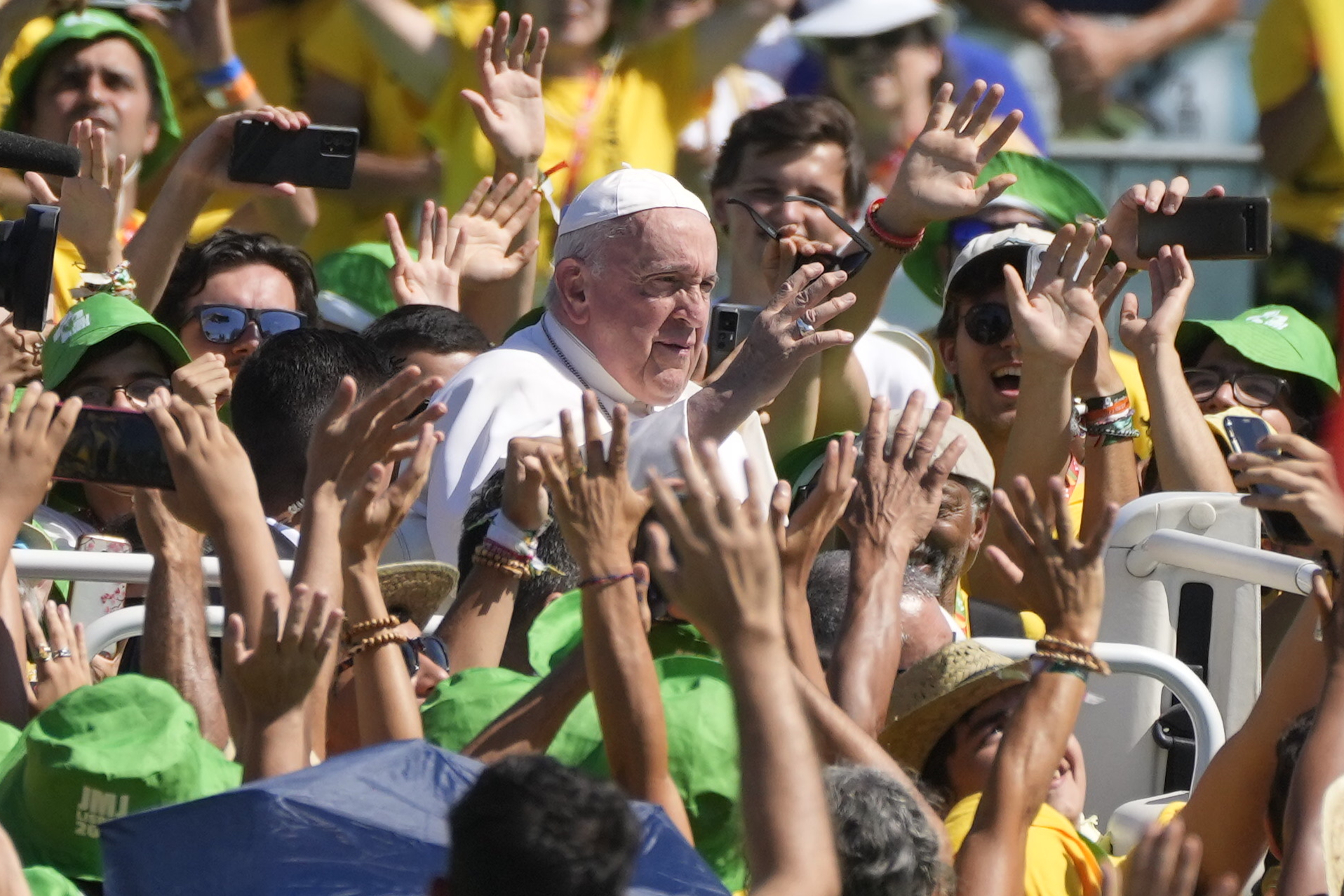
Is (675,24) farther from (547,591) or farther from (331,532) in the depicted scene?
(331,532)

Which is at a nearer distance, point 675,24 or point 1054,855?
point 1054,855

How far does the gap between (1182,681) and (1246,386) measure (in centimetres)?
170

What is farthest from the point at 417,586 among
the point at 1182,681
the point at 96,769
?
the point at 1182,681

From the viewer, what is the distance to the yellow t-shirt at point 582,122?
5.39 meters

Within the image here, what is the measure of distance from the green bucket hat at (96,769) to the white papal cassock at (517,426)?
129cm

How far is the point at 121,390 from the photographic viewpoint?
4086mm

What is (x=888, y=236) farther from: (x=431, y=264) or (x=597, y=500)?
(x=597, y=500)

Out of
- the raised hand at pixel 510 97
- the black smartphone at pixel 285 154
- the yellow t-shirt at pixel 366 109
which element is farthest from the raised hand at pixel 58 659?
the yellow t-shirt at pixel 366 109

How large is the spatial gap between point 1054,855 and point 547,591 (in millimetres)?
874

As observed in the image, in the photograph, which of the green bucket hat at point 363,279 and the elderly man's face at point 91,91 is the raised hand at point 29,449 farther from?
the green bucket hat at point 363,279

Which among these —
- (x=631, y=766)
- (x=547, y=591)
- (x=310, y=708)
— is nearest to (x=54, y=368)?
(x=547, y=591)

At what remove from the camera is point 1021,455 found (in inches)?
170

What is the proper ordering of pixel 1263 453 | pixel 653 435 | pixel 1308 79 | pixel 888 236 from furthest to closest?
pixel 1308 79
pixel 888 236
pixel 653 435
pixel 1263 453

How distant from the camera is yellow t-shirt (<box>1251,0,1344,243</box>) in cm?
588
